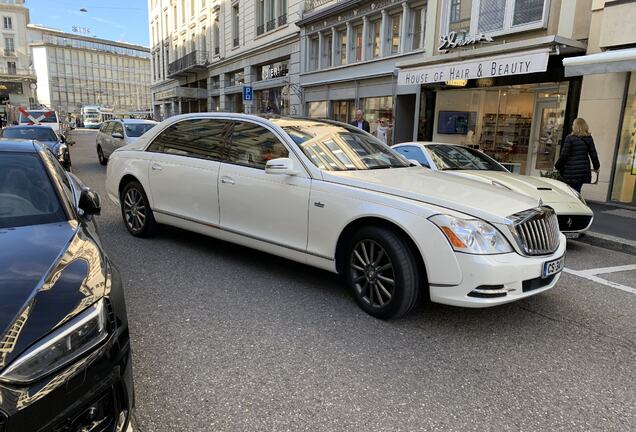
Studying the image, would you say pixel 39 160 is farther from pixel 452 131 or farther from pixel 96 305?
pixel 452 131

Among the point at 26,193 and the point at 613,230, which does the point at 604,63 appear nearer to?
the point at 613,230

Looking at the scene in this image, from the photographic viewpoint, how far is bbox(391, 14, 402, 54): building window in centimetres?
1694

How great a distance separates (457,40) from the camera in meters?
13.6

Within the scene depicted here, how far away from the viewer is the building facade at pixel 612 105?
9.55 meters

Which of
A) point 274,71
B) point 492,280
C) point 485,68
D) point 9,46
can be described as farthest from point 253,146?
point 9,46

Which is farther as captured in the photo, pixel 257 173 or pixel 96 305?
pixel 257 173

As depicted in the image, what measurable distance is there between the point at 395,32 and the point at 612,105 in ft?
30.0

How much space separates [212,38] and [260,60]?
385 inches

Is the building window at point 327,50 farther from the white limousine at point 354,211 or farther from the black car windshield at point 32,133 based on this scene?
the white limousine at point 354,211

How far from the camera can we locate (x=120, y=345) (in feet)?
6.78

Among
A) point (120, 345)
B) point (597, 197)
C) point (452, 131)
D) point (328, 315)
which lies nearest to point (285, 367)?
point (328, 315)

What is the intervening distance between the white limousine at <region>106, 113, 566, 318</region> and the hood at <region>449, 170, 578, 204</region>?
6.72 ft

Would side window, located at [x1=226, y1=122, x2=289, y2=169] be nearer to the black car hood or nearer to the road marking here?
the black car hood

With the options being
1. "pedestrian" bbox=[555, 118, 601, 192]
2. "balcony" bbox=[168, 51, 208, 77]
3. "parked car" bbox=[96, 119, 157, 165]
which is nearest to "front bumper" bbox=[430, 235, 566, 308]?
"pedestrian" bbox=[555, 118, 601, 192]
